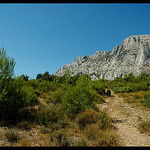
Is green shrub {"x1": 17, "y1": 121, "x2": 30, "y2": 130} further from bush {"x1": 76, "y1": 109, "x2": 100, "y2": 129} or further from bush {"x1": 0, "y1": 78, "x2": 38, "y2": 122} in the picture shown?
bush {"x1": 76, "y1": 109, "x2": 100, "y2": 129}

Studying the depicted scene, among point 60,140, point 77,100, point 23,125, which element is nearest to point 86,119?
point 77,100

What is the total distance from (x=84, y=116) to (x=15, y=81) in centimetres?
499

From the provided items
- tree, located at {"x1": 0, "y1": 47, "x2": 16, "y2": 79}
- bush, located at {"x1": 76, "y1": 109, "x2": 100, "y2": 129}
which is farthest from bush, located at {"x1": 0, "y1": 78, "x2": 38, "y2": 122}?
bush, located at {"x1": 76, "y1": 109, "x2": 100, "y2": 129}

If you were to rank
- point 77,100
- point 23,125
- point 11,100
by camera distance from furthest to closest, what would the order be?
point 77,100 < point 11,100 < point 23,125

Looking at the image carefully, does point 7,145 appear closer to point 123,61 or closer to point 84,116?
point 84,116

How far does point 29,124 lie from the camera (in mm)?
4961

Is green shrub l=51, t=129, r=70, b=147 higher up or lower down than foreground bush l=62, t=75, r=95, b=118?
lower down

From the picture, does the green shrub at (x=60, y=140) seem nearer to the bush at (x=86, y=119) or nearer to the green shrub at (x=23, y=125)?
the bush at (x=86, y=119)

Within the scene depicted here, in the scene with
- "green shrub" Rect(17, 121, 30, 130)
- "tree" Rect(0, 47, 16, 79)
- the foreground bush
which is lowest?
"green shrub" Rect(17, 121, 30, 130)

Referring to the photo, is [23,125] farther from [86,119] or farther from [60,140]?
[86,119]

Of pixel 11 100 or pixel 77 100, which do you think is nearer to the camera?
pixel 11 100

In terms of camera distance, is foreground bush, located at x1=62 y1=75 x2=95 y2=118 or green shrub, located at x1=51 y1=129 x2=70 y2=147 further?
foreground bush, located at x1=62 y1=75 x2=95 y2=118

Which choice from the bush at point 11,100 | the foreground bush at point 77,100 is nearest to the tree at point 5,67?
the bush at point 11,100

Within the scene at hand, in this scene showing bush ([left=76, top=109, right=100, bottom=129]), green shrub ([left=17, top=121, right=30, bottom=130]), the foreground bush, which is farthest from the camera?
the foreground bush
